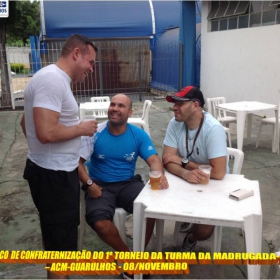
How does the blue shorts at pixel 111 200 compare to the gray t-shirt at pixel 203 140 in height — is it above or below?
below

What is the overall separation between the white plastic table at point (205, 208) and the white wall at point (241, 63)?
19.6 ft

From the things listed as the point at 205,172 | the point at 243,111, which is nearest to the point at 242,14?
the point at 243,111

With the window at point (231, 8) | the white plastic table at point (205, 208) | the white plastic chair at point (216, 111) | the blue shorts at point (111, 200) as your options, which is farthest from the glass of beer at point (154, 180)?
the window at point (231, 8)

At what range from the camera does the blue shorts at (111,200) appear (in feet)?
7.24

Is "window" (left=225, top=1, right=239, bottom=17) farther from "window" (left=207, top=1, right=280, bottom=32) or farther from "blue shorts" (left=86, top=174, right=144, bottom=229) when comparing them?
"blue shorts" (left=86, top=174, right=144, bottom=229)

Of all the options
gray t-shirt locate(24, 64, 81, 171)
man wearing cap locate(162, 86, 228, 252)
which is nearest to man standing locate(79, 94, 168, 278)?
man wearing cap locate(162, 86, 228, 252)

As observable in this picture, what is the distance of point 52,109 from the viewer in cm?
162

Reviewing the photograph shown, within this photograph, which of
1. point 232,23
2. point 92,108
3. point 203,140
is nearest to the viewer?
point 203,140

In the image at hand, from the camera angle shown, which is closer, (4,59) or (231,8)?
(231,8)

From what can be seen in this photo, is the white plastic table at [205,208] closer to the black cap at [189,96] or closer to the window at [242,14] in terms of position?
the black cap at [189,96]

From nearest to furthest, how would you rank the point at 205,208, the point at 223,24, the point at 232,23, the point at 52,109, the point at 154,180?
the point at 52,109, the point at 205,208, the point at 154,180, the point at 232,23, the point at 223,24

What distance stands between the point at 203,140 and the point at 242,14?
7.04 metres

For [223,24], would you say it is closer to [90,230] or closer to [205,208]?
[90,230]

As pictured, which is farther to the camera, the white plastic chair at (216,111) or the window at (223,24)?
the window at (223,24)
